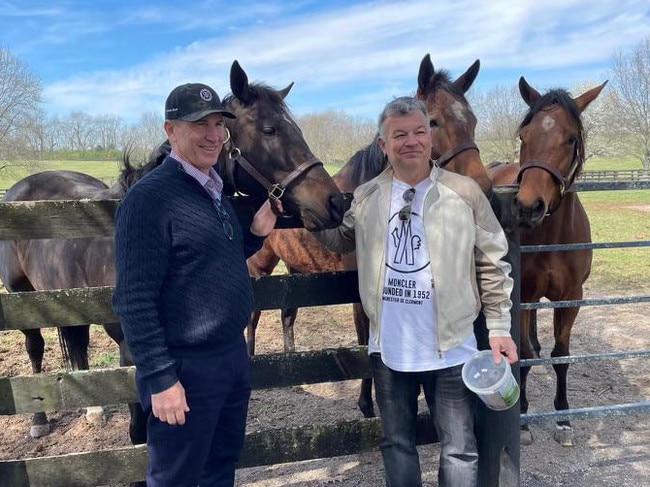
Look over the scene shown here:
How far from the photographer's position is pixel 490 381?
7.11ft

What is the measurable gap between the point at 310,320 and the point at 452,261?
515cm

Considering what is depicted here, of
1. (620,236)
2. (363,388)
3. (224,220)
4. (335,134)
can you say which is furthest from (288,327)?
(335,134)

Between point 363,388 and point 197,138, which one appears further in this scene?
point 363,388

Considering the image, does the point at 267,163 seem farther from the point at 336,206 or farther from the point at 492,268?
the point at 492,268

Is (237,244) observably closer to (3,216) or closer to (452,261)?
(452,261)

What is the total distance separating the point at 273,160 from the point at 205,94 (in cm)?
71

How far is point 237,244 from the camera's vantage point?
6.36 feet

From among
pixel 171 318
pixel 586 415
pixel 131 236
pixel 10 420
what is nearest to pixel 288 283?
pixel 171 318

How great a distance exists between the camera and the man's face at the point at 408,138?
212 cm

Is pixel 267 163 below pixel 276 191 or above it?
above

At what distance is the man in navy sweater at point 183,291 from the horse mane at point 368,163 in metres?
1.97

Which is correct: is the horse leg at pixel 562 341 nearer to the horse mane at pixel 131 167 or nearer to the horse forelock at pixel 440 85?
the horse forelock at pixel 440 85

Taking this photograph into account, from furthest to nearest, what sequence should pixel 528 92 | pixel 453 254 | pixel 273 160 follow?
pixel 528 92 → pixel 273 160 → pixel 453 254

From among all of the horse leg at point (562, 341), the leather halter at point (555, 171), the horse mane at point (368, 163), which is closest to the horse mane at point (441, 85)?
the horse mane at point (368, 163)
